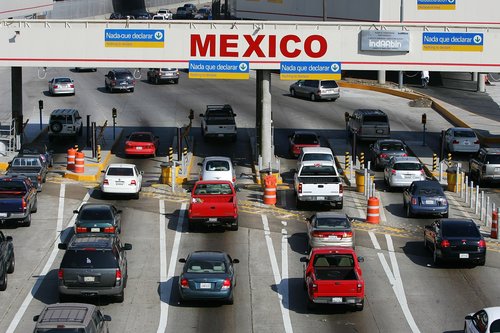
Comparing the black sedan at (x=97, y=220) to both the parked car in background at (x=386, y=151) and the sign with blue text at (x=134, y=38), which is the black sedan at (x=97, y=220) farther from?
the parked car in background at (x=386, y=151)

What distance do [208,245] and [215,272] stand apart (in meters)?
7.61

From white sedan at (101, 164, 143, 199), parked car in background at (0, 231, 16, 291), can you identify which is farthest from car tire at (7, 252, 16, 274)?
white sedan at (101, 164, 143, 199)

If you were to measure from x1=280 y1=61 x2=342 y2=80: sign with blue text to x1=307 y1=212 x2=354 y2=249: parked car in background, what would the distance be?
50.1 feet

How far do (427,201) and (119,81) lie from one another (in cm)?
3871

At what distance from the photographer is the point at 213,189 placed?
4209cm

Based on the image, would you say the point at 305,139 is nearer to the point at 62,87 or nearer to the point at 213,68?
the point at 213,68

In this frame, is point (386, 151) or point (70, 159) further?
point (386, 151)

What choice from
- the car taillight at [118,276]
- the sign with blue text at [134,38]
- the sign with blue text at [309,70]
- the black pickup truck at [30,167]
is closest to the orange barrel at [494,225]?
the sign with blue text at [309,70]

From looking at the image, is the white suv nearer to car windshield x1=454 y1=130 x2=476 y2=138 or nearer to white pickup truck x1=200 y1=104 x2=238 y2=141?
white pickup truck x1=200 y1=104 x2=238 y2=141

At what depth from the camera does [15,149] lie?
57281mm

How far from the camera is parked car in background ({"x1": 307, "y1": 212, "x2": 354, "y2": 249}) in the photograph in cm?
3781

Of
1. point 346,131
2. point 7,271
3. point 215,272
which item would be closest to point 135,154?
point 346,131

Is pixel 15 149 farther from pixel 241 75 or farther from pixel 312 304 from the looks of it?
pixel 312 304

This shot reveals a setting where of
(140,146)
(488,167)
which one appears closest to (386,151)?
(488,167)
